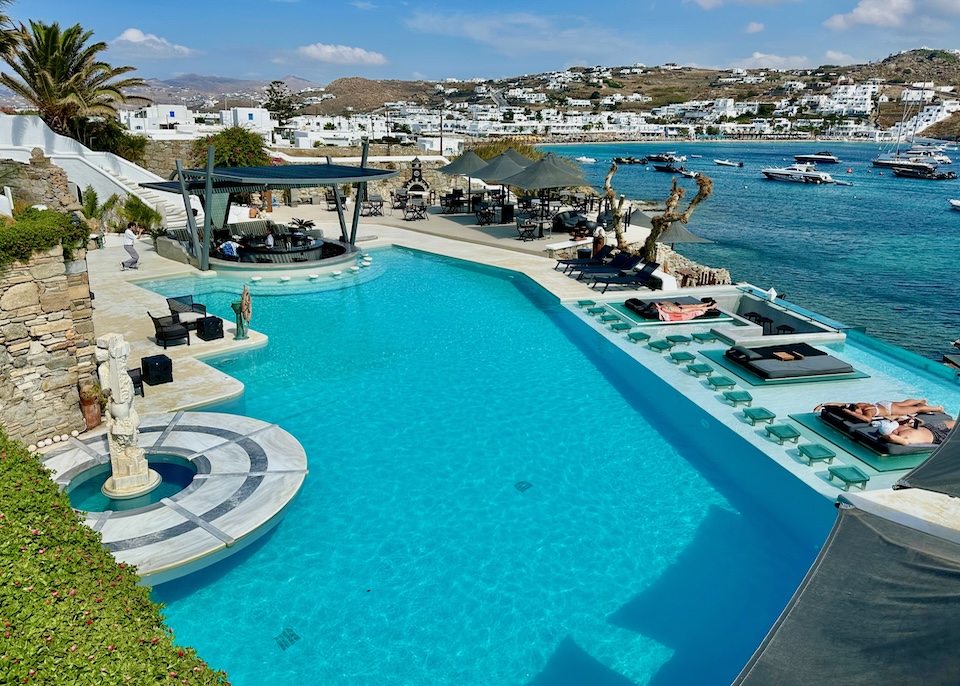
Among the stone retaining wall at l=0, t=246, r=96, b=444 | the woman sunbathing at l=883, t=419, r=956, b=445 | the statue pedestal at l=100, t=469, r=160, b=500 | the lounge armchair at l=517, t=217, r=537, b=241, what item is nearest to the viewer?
the statue pedestal at l=100, t=469, r=160, b=500

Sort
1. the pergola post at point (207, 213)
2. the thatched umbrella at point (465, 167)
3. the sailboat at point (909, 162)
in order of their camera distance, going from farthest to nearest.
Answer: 1. the sailboat at point (909, 162)
2. the thatched umbrella at point (465, 167)
3. the pergola post at point (207, 213)

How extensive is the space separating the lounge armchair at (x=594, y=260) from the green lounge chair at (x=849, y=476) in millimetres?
12353

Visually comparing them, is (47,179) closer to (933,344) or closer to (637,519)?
(637,519)

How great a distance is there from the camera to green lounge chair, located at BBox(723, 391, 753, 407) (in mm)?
10859

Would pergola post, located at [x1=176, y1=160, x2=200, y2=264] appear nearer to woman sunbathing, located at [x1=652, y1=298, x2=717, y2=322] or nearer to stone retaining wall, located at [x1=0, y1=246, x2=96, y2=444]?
stone retaining wall, located at [x1=0, y1=246, x2=96, y2=444]

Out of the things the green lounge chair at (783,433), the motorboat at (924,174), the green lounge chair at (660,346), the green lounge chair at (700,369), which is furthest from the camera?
the motorboat at (924,174)

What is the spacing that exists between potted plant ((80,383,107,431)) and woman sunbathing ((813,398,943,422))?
11527 millimetres

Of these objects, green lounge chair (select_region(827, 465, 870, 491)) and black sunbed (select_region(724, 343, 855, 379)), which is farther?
black sunbed (select_region(724, 343, 855, 379))

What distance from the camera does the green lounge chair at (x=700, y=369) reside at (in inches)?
480

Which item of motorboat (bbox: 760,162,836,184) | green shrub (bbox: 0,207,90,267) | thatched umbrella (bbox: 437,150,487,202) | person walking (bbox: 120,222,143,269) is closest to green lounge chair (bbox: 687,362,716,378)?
green shrub (bbox: 0,207,90,267)

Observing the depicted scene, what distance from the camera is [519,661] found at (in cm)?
629

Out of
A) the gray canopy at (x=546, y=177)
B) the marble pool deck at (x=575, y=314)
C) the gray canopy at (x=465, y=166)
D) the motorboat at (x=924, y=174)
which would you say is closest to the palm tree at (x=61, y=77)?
the marble pool deck at (x=575, y=314)

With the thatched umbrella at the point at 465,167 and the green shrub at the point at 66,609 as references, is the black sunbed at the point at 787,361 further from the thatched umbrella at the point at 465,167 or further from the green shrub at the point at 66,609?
the thatched umbrella at the point at 465,167

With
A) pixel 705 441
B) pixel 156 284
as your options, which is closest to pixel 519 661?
pixel 705 441
